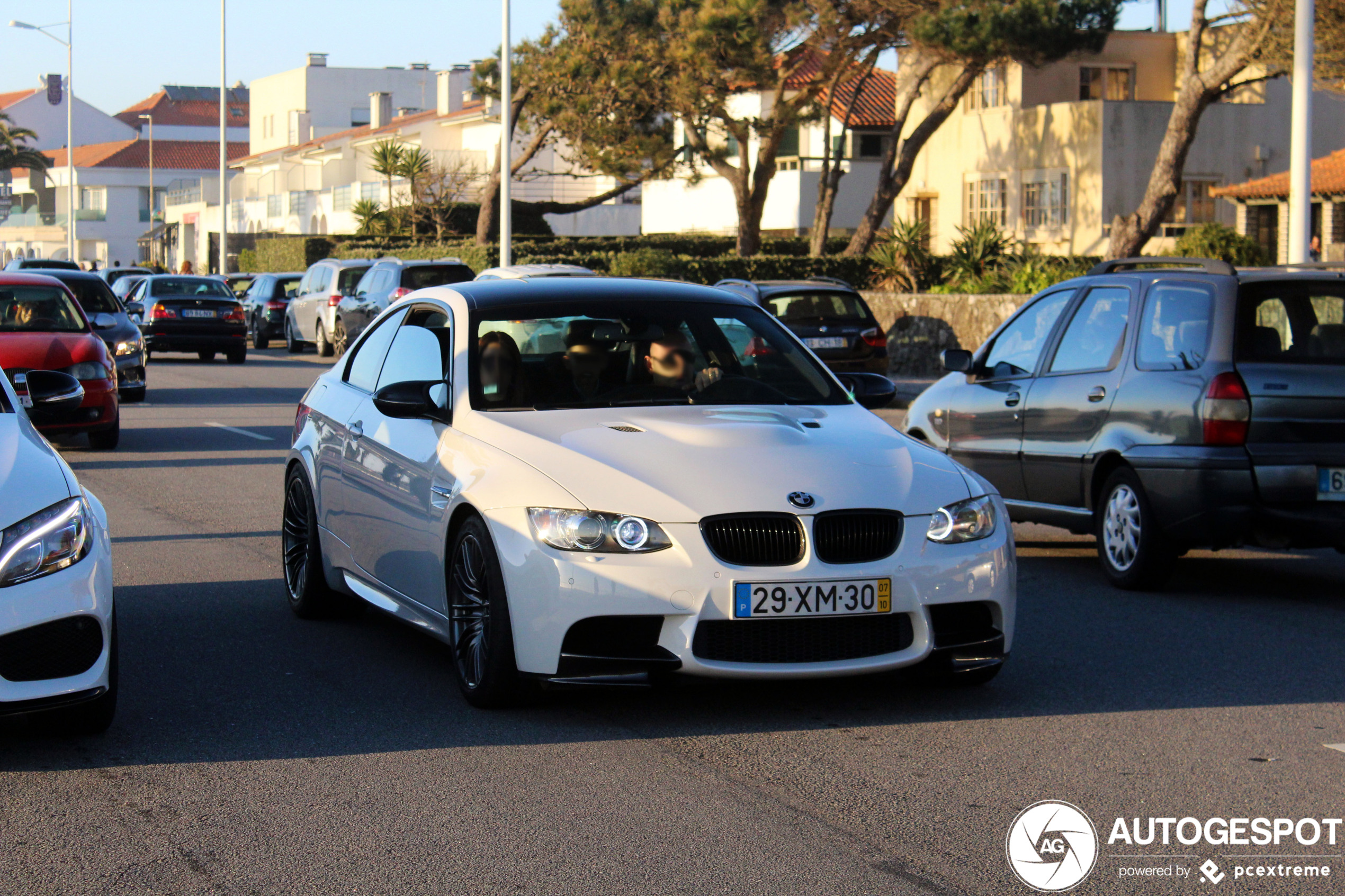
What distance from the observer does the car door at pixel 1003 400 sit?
10.1 meters

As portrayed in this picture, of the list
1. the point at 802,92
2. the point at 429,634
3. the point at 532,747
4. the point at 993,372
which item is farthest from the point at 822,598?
the point at 802,92

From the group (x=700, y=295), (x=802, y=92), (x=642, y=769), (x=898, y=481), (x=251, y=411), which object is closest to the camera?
(x=642, y=769)

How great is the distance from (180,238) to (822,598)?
98.2 metres

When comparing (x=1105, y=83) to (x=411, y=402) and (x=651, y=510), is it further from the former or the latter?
(x=651, y=510)

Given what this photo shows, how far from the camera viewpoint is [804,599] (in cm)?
570

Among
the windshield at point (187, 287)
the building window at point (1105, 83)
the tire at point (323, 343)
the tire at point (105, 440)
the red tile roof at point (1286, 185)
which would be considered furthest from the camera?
the building window at point (1105, 83)

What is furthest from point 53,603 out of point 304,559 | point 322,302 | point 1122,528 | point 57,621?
point 322,302

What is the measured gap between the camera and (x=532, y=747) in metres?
5.69

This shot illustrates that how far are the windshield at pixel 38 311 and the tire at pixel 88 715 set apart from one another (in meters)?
11.6

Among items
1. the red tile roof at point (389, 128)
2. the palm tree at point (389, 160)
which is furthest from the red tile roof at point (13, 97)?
the palm tree at point (389, 160)

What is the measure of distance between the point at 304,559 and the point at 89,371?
28.5 feet

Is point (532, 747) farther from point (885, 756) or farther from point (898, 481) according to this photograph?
point (898, 481)

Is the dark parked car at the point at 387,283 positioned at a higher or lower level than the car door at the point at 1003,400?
higher

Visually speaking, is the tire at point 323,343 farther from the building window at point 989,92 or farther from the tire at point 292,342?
the building window at point 989,92
